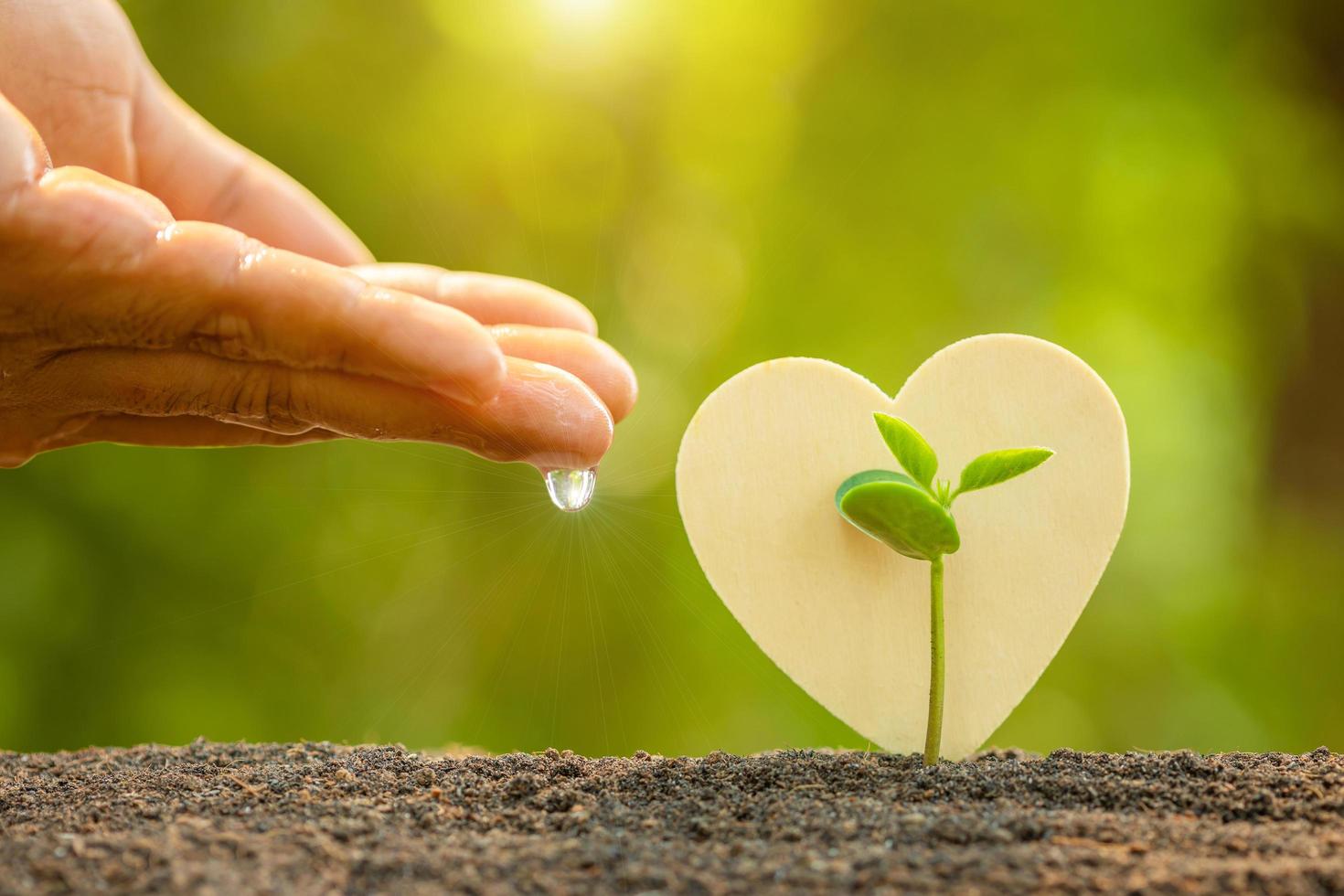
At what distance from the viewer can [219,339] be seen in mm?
1207

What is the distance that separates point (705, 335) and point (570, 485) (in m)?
1.70

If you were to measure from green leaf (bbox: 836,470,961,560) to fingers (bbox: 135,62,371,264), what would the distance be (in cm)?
123

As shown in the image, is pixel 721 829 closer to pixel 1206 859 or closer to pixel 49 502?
pixel 1206 859

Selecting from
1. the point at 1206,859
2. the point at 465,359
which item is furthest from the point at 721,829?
the point at 465,359

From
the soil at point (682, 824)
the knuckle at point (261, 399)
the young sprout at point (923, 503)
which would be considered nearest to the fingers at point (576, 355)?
the knuckle at point (261, 399)

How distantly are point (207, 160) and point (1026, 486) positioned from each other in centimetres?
156

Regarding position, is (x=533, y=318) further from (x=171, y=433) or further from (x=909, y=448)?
(x=909, y=448)

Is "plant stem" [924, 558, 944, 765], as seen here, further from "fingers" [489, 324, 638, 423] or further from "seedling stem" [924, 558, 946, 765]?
"fingers" [489, 324, 638, 423]

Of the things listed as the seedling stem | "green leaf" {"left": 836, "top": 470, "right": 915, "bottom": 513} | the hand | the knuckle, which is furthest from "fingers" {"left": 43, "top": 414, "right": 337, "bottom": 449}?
the seedling stem

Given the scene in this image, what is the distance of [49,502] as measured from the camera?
115 inches

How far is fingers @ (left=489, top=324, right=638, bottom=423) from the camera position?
5.00 ft

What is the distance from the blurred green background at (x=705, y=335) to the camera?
289 cm

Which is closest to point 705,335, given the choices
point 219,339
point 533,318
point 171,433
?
point 533,318

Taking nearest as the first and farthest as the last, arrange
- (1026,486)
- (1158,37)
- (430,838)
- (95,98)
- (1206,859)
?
(1206,859) < (430,838) < (1026,486) < (95,98) < (1158,37)
